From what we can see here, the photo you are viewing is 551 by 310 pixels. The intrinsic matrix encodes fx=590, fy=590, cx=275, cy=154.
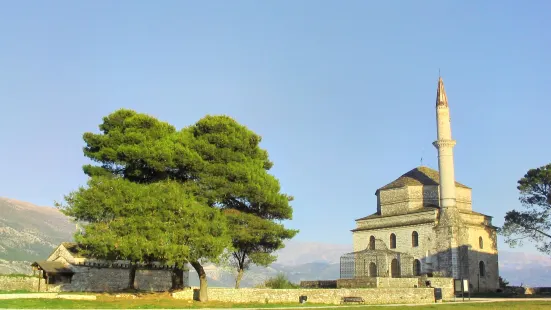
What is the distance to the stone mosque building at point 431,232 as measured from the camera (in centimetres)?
5150

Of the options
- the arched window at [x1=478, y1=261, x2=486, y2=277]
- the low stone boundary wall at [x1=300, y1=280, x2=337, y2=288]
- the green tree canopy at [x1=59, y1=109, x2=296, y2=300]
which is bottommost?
the low stone boundary wall at [x1=300, y1=280, x2=337, y2=288]

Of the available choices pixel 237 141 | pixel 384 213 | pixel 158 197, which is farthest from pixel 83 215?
pixel 384 213

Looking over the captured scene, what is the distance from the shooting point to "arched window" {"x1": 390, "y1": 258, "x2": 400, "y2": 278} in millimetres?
52844

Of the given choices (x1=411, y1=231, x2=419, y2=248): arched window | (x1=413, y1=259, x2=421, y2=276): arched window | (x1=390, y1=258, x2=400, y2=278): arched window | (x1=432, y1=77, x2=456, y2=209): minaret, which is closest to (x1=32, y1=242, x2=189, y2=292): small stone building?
(x1=390, y1=258, x2=400, y2=278): arched window

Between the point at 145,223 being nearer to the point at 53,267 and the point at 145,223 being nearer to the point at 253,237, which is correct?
the point at 253,237

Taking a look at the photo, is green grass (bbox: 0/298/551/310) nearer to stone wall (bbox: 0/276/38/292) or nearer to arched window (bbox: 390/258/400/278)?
stone wall (bbox: 0/276/38/292)

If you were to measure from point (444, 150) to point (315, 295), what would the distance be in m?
→ 23.7

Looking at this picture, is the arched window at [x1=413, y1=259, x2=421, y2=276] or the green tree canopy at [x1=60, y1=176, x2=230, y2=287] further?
the arched window at [x1=413, y1=259, x2=421, y2=276]

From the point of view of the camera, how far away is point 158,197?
1289 inches

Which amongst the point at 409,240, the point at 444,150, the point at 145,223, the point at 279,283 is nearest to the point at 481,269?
the point at 409,240

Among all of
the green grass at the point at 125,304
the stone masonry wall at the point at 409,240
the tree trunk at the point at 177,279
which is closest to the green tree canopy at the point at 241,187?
the tree trunk at the point at 177,279

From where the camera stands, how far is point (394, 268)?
5319cm

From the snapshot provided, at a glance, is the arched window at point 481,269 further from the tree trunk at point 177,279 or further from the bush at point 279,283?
the tree trunk at point 177,279

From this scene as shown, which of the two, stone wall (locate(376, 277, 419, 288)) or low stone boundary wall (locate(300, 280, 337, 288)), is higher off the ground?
stone wall (locate(376, 277, 419, 288))
